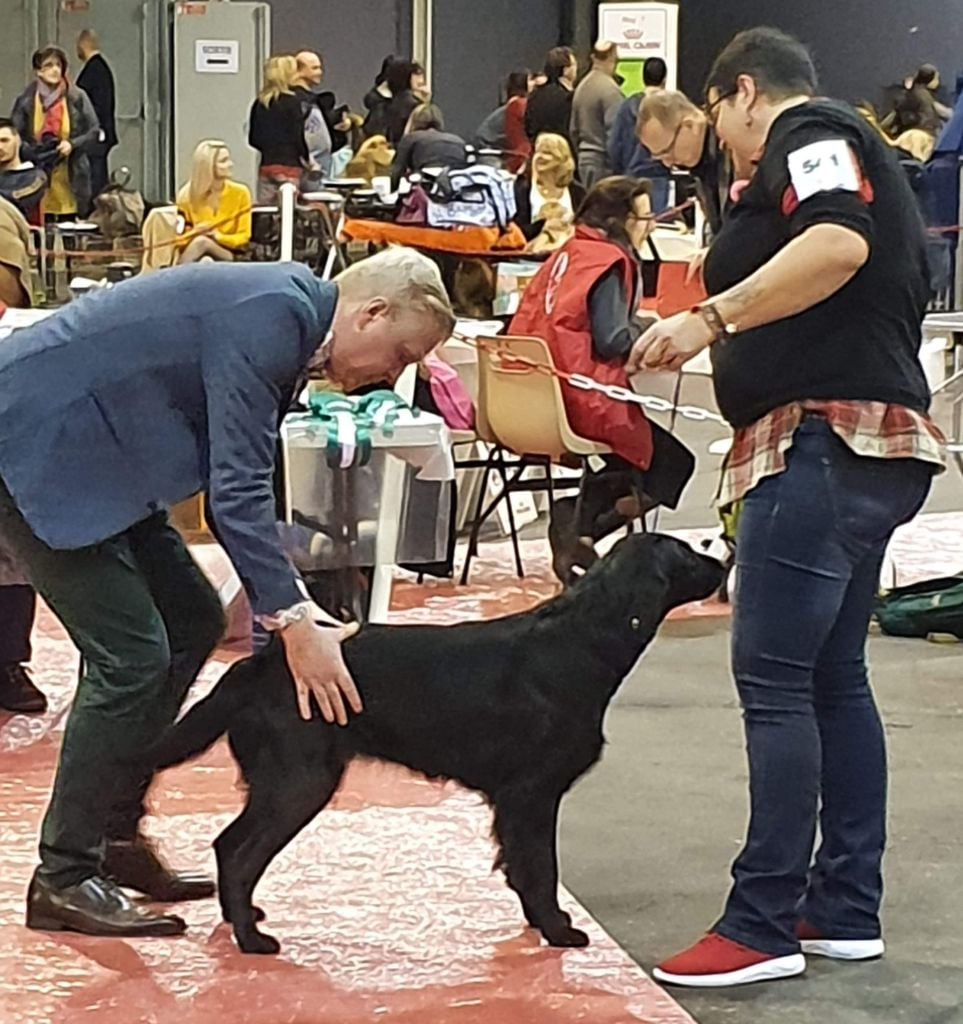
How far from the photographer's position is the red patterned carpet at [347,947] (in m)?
2.64

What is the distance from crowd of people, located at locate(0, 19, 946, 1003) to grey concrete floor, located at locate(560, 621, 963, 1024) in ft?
0.30

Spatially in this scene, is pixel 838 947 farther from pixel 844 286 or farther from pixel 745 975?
pixel 844 286

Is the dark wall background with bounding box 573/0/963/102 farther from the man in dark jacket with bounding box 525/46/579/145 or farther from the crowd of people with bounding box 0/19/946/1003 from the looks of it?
the crowd of people with bounding box 0/19/946/1003

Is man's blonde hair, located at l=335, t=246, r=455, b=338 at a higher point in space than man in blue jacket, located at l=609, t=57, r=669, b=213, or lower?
higher

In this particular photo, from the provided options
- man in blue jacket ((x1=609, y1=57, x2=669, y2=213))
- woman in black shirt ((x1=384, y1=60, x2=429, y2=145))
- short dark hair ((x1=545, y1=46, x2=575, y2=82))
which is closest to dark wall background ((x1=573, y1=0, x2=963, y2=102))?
woman in black shirt ((x1=384, y1=60, x2=429, y2=145))

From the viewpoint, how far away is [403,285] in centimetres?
253

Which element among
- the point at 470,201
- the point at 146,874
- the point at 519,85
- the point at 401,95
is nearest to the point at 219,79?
the point at 401,95

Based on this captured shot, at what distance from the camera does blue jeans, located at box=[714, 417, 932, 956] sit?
258 centimetres

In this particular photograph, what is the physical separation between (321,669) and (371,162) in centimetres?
923

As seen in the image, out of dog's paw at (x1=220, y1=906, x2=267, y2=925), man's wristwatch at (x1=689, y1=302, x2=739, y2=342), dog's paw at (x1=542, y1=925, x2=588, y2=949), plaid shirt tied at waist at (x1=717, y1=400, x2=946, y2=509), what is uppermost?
man's wristwatch at (x1=689, y1=302, x2=739, y2=342)

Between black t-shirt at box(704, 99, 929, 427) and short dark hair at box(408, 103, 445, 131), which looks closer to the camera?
black t-shirt at box(704, 99, 929, 427)

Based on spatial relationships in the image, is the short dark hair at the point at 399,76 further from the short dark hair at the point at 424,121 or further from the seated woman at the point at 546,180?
the seated woman at the point at 546,180

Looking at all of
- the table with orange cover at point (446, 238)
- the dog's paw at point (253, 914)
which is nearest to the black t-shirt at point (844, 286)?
the dog's paw at point (253, 914)

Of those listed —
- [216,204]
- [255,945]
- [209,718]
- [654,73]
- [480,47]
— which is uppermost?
[480,47]
